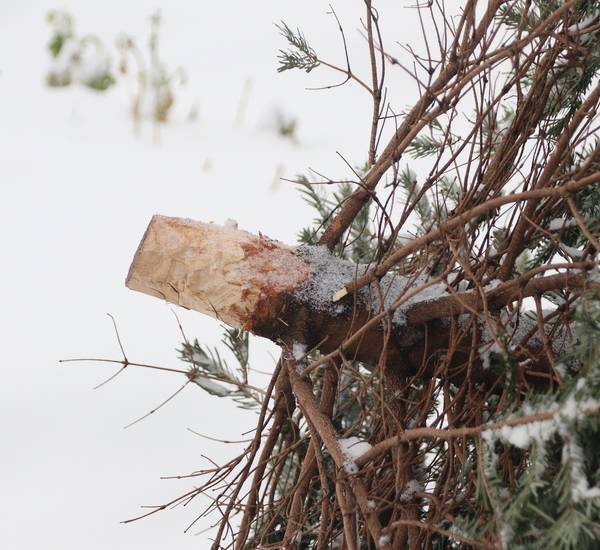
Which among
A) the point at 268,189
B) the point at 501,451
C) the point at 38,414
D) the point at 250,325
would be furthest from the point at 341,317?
the point at 268,189

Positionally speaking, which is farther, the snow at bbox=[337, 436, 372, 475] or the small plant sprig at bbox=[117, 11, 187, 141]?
the small plant sprig at bbox=[117, 11, 187, 141]

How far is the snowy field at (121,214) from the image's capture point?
1.71m

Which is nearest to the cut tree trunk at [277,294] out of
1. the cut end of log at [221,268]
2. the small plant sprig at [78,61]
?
the cut end of log at [221,268]

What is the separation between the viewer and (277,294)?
796 millimetres

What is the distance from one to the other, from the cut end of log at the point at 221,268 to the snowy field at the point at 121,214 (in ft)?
3.16

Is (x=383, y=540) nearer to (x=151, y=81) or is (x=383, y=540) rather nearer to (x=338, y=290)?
(x=338, y=290)

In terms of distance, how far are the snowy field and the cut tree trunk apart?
0.97m

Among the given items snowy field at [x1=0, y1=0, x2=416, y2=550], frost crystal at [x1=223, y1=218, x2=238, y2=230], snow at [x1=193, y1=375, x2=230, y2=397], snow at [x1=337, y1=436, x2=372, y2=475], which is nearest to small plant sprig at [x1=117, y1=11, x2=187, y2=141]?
snowy field at [x1=0, y1=0, x2=416, y2=550]

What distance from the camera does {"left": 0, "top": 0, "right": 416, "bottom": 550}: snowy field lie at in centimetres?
171

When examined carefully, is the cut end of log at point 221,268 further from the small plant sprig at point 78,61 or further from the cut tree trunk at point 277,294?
the small plant sprig at point 78,61

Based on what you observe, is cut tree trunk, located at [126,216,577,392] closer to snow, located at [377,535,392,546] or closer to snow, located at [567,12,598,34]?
snow, located at [377,535,392,546]

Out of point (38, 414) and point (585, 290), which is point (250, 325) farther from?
point (38, 414)

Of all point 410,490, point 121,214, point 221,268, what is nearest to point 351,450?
point 410,490

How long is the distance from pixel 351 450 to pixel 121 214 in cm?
165
